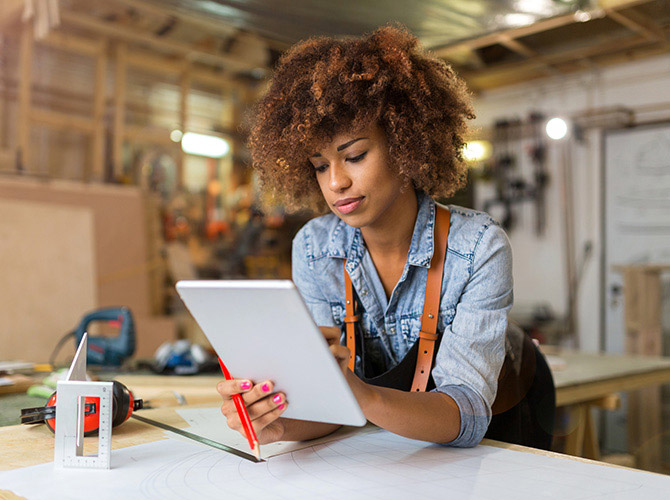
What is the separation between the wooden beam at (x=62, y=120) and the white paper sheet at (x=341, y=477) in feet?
13.9

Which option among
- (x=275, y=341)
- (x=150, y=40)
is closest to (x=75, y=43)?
(x=150, y=40)

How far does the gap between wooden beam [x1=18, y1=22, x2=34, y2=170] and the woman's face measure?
12.5 ft

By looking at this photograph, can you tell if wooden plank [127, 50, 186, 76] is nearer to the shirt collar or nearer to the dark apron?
the shirt collar

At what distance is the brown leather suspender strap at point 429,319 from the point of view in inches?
50.7

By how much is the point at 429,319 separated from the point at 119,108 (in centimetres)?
447

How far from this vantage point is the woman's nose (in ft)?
4.03

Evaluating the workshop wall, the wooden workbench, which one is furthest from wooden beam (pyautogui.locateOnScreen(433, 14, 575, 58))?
the wooden workbench

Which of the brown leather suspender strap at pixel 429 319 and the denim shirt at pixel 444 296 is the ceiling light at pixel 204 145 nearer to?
the denim shirt at pixel 444 296

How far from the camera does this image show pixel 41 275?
147 inches

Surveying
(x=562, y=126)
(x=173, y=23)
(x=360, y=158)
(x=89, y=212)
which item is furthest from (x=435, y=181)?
(x=173, y=23)

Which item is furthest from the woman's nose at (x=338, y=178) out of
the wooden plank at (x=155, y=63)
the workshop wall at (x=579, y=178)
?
the wooden plank at (x=155, y=63)

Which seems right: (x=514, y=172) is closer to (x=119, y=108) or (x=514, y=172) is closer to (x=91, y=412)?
(x=119, y=108)

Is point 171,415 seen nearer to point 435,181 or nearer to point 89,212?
point 435,181

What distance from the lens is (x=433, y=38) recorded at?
11.9 ft
